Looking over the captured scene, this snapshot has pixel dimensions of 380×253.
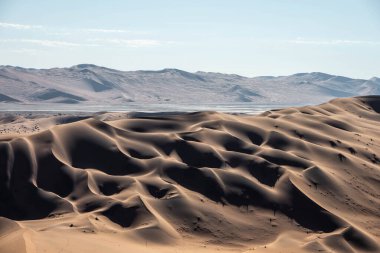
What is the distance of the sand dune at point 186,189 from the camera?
2519 cm

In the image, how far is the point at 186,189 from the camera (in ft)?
99.5

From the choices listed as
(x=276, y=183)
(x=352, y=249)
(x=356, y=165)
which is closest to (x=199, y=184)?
(x=276, y=183)

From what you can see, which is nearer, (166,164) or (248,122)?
(166,164)

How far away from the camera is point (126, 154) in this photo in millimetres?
33688

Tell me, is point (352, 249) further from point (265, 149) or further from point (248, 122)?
point (248, 122)

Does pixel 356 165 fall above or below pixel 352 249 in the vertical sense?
above

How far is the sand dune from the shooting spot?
25188 millimetres

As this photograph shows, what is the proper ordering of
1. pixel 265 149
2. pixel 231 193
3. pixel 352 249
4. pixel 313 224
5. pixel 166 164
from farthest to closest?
pixel 265 149, pixel 166 164, pixel 231 193, pixel 313 224, pixel 352 249

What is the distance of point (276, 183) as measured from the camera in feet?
104

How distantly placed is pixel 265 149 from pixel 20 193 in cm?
1657

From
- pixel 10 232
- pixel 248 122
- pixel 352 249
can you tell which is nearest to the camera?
pixel 10 232

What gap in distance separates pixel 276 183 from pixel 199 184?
4793 mm

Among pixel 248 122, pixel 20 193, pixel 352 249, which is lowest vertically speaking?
pixel 352 249

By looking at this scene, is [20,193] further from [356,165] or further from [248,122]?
[356,165]
